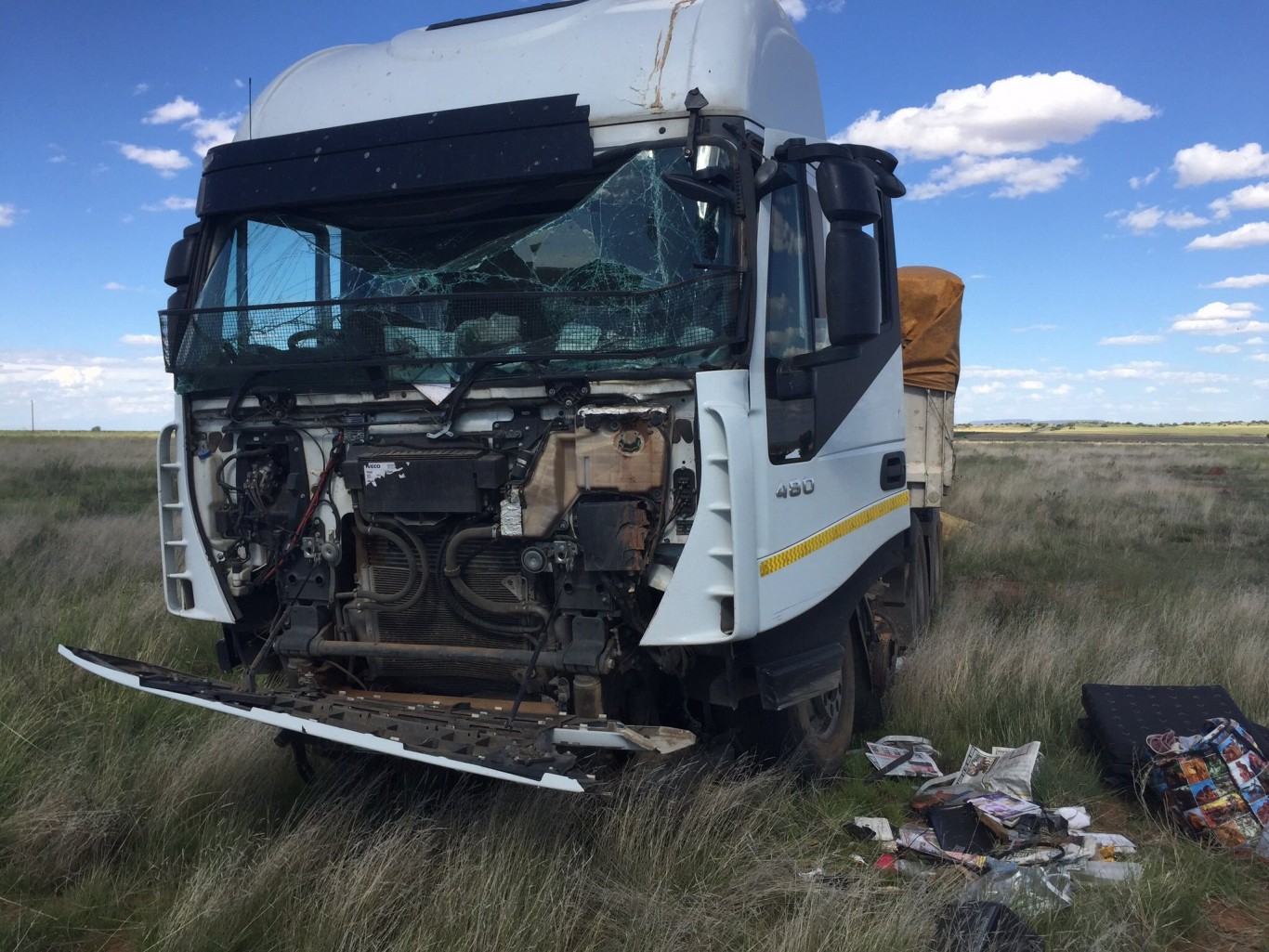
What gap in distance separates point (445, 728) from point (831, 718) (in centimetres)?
230

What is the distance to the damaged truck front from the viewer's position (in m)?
3.75

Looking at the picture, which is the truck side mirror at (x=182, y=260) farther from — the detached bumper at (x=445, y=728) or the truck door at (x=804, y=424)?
the truck door at (x=804, y=424)

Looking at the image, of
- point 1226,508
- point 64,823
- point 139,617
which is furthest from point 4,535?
point 1226,508

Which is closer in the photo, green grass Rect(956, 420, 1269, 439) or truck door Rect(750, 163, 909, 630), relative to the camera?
truck door Rect(750, 163, 909, 630)

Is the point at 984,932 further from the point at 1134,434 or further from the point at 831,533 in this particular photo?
the point at 1134,434

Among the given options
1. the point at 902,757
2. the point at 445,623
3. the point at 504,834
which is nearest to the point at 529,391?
the point at 445,623

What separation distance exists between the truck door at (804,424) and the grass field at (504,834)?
1.04 metres

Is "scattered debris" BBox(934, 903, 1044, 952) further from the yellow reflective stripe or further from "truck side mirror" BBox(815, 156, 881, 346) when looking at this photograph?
"truck side mirror" BBox(815, 156, 881, 346)

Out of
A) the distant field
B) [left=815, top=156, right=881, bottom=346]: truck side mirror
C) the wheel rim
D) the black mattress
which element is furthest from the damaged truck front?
the distant field

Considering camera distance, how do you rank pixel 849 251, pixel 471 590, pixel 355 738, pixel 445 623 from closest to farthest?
pixel 355 738 → pixel 849 251 → pixel 471 590 → pixel 445 623

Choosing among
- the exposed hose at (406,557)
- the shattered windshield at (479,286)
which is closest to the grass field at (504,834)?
the exposed hose at (406,557)

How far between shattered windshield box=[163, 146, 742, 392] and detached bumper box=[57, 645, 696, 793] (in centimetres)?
131

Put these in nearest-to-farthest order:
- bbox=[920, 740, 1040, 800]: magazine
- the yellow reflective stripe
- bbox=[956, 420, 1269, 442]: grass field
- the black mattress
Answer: the yellow reflective stripe
bbox=[920, 740, 1040, 800]: magazine
the black mattress
bbox=[956, 420, 1269, 442]: grass field

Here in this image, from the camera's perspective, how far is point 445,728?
3.69 metres
